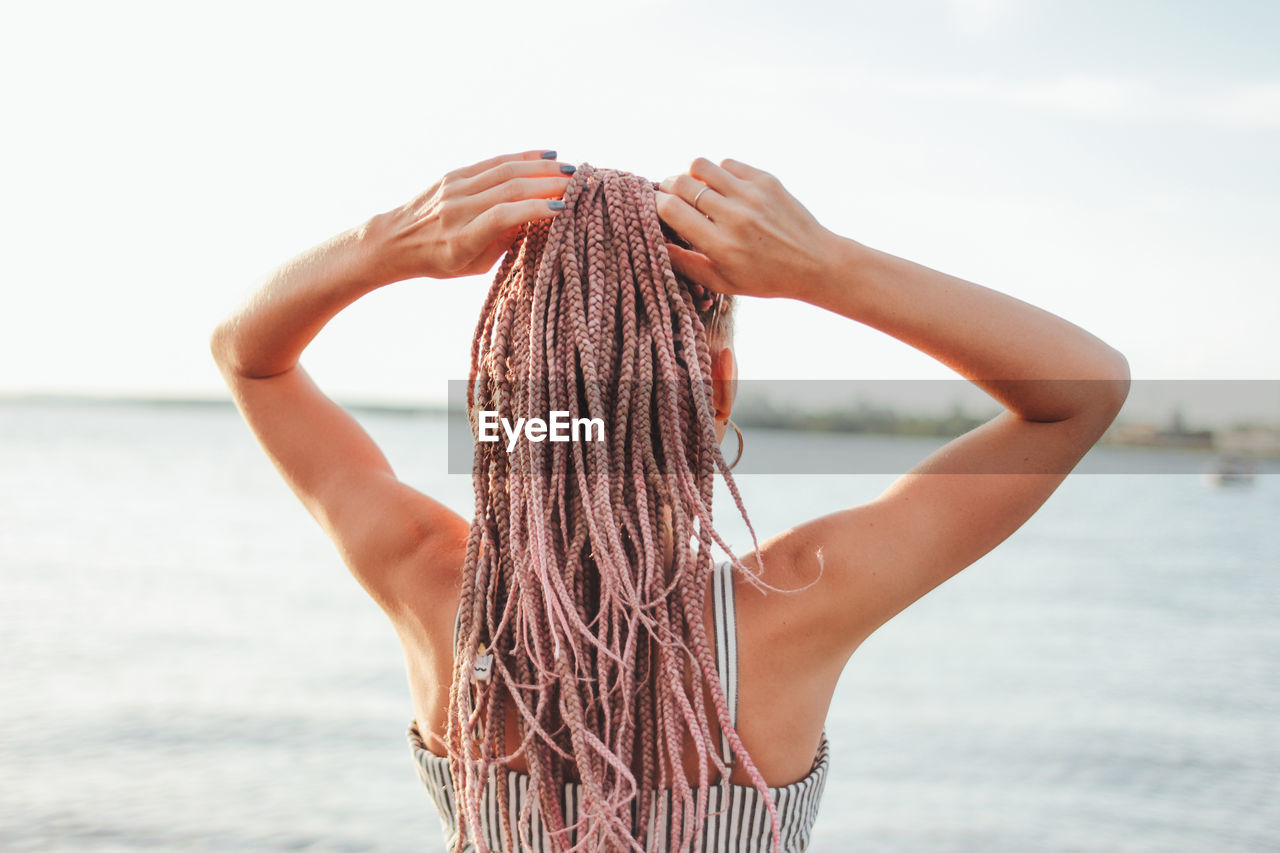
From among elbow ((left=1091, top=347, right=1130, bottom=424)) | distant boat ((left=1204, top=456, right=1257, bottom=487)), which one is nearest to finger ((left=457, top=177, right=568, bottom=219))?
elbow ((left=1091, top=347, right=1130, bottom=424))

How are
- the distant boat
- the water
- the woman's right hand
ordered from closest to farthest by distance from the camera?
the woman's right hand
the water
the distant boat

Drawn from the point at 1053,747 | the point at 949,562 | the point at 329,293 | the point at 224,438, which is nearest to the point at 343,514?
the point at 329,293

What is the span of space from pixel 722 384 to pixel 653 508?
25cm

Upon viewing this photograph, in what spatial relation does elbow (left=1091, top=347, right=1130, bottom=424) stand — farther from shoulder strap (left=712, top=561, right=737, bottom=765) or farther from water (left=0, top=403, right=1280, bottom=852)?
water (left=0, top=403, right=1280, bottom=852)

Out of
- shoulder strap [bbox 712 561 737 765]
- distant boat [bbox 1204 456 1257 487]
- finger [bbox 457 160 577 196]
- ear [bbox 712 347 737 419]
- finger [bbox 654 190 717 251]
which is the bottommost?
distant boat [bbox 1204 456 1257 487]

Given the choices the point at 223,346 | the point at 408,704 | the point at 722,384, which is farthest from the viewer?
the point at 408,704

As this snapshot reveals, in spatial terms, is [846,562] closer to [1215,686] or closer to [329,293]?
[329,293]

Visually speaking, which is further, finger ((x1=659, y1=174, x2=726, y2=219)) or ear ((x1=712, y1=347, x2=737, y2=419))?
ear ((x1=712, y1=347, x2=737, y2=419))

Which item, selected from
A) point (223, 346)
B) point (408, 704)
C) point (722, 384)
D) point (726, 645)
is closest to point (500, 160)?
point (722, 384)

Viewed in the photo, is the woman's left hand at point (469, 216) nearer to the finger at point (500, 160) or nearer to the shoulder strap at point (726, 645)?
the finger at point (500, 160)

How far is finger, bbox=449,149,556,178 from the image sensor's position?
1220 mm

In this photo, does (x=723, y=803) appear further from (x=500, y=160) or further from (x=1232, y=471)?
(x=1232, y=471)

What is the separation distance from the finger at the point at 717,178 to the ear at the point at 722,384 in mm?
258

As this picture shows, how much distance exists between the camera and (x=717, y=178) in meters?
1.16
